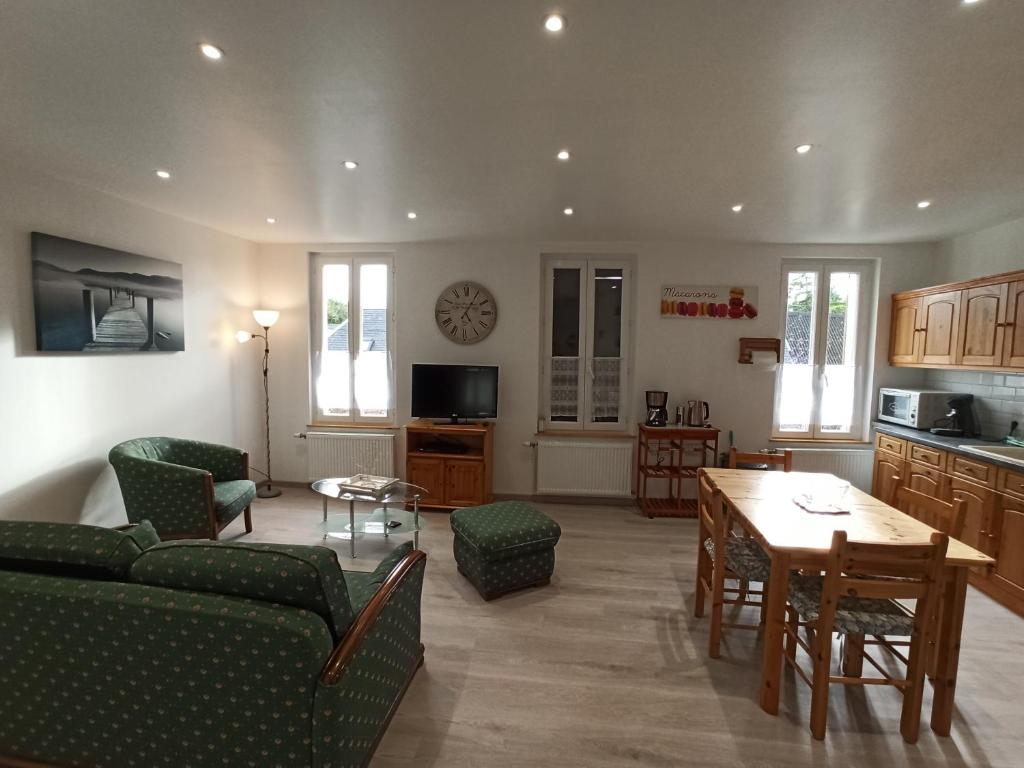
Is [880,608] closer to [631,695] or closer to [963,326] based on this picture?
[631,695]

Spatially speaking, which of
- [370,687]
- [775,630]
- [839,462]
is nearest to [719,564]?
[775,630]

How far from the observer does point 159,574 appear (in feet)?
4.77

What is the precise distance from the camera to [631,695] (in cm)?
205

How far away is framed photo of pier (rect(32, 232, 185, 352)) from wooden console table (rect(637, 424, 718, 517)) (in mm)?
4215

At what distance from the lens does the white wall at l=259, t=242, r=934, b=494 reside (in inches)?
174

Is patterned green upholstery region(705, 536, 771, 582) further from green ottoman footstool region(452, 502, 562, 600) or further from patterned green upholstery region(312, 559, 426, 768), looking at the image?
patterned green upholstery region(312, 559, 426, 768)

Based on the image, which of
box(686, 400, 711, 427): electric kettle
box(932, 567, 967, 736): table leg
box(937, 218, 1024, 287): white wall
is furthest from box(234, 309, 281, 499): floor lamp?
box(937, 218, 1024, 287): white wall

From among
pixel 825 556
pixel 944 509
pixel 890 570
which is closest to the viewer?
pixel 890 570

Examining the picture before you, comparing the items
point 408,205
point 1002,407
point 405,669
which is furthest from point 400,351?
point 1002,407

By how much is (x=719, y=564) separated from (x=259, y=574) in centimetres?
206

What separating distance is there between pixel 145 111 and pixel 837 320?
5504mm

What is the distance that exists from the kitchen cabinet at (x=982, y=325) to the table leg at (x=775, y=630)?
2.84 metres

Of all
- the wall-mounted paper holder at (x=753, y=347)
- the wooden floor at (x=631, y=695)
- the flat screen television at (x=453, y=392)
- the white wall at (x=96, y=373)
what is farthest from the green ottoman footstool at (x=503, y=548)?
the wall-mounted paper holder at (x=753, y=347)

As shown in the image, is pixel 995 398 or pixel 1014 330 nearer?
pixel 1014 330
